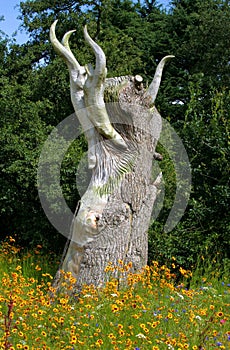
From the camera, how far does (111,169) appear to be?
6.54 meters

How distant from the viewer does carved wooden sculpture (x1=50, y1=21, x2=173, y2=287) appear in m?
6.20

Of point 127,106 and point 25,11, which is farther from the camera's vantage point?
point 25,11

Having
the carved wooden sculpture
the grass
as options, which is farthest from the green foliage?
the grass

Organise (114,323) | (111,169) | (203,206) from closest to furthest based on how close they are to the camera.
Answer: (114,323) → (111,169) → (203,206)

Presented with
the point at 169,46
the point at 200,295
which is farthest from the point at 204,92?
the point at 200,295

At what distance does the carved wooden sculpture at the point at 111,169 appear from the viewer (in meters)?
6.20

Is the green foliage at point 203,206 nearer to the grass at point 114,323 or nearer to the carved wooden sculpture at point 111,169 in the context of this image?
the carved wooden sculpture at point 111,169

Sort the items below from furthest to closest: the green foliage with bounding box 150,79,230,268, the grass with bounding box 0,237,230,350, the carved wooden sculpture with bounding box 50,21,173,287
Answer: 1. the green foliage with bounding box 150,79,230,268
2. the carved wooden sculpture with bounding box 50,21,173,287
3. the grass with bounding box 0,237,230,350

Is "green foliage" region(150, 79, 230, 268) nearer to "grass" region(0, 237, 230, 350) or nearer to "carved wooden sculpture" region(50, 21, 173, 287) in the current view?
"carved wooden sculpture" region(50, 21, 173, 287)

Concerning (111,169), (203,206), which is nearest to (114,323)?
(111,169)

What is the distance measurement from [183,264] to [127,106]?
289cm

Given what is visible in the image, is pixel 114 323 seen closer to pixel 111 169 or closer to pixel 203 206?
pixel 111 169

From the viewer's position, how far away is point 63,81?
1180 cm

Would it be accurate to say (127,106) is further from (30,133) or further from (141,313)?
(30,133)
